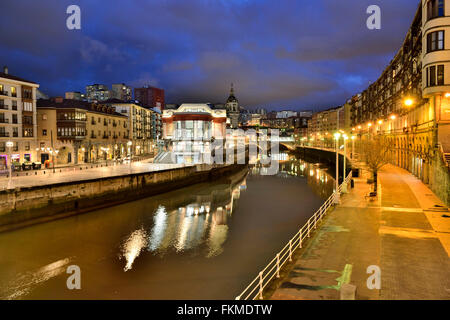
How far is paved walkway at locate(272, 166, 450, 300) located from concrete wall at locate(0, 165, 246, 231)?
24992 mm

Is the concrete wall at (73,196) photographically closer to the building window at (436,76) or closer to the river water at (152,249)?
the river water at (152,249)

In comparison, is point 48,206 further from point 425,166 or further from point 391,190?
point 425,166

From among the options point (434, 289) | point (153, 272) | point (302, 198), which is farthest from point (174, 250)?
point (302, 198)

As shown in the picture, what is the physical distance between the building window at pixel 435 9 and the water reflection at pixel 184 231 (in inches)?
1026

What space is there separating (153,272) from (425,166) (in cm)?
2975

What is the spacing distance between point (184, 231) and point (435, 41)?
2746 cm

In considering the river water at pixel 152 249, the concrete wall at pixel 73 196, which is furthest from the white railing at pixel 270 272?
the concrete wall at pixel 73 196

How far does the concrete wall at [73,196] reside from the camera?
27.8 meters

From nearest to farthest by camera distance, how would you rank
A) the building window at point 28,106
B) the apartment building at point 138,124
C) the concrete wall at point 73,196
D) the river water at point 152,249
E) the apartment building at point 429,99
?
the river water at point 152,249
the concrete wall at point 73,196
the apartment building at point 429,99
the building window at point 28,106
the apartment building at point 138,124

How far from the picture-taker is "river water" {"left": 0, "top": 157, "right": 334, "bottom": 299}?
53.6ft

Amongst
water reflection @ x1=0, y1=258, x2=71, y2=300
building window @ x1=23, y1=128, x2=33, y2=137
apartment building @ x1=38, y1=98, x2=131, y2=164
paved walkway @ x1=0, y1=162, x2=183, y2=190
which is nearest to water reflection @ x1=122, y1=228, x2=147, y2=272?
water reflection @ x1=0, y1=258, x2=71, y2=300

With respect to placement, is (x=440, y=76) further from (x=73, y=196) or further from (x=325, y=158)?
(x=325, y=158)

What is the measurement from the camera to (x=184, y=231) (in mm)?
27047

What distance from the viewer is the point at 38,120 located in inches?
2339
